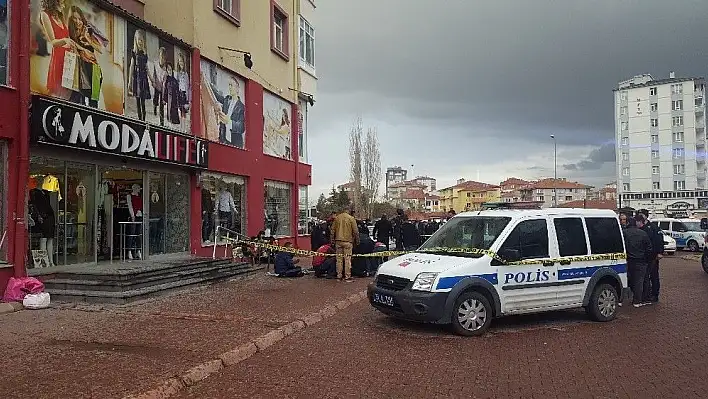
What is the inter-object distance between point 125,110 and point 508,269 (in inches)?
390

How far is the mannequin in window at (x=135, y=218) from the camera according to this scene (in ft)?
48.0

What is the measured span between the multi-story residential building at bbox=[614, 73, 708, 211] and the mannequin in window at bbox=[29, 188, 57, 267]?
7604cm

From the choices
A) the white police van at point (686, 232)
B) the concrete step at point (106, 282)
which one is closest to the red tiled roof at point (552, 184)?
the white police van at point (686, 232)

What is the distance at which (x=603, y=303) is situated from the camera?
10008 mm

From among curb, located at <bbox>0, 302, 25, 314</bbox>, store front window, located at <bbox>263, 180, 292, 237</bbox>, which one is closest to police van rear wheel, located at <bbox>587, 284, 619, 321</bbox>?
curb, located at <bbox>0, 302, 25, 314</bbox>

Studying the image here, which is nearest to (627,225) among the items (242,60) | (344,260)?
(344,260)

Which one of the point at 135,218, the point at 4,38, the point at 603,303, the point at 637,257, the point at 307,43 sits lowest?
the point at 603,303

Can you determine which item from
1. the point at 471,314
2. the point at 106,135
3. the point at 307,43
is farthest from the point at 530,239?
the point at 307,43

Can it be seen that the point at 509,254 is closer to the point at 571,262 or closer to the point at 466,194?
the point at 571,262

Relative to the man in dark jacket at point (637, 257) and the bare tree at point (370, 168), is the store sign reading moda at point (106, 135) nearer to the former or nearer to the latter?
the man in dark jacket at point (637, 257)

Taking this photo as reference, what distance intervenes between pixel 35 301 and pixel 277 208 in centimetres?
1331

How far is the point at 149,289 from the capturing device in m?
11.6

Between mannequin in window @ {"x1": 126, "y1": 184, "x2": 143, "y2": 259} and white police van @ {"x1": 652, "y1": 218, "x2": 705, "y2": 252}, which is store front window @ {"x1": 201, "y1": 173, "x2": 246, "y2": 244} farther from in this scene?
white police van @ {"x1": 652, "y1": 218, "x2": 705, "y2": 252}

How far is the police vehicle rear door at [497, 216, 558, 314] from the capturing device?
9039 mm
